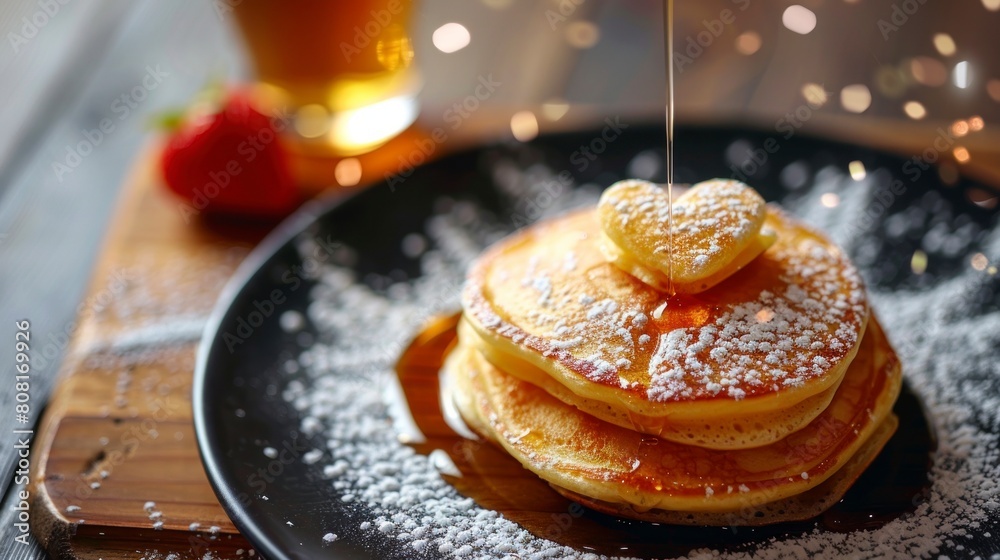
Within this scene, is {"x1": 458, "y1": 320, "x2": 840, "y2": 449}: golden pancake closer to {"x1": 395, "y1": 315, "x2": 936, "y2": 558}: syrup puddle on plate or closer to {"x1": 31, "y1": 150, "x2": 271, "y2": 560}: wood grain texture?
{"x1": 395, "y1": 315, "x2": 936, "y2": 558}: syrup puddle on plate

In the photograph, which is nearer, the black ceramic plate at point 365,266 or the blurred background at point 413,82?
the black ceramic plate at point 365,266

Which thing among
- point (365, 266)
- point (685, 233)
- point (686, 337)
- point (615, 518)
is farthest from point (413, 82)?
point (615, 518)

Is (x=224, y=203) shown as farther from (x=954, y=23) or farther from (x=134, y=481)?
(x=954, y=23)

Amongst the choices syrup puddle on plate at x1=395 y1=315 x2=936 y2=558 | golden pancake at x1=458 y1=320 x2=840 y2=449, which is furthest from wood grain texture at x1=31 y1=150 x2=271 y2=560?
golden pancake at x1=458 y1=320 x2=840 y2=449

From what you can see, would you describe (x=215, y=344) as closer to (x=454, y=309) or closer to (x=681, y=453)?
(x=454, y=309)

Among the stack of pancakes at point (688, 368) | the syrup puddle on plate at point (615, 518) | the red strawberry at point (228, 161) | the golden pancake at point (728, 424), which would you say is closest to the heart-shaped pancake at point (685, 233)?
the stack of pancakes at point (688, 368)

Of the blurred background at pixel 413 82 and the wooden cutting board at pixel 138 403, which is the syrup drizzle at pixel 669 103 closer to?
the blurred background at pixel 413 82

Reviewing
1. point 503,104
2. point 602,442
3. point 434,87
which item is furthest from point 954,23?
point 602,442
